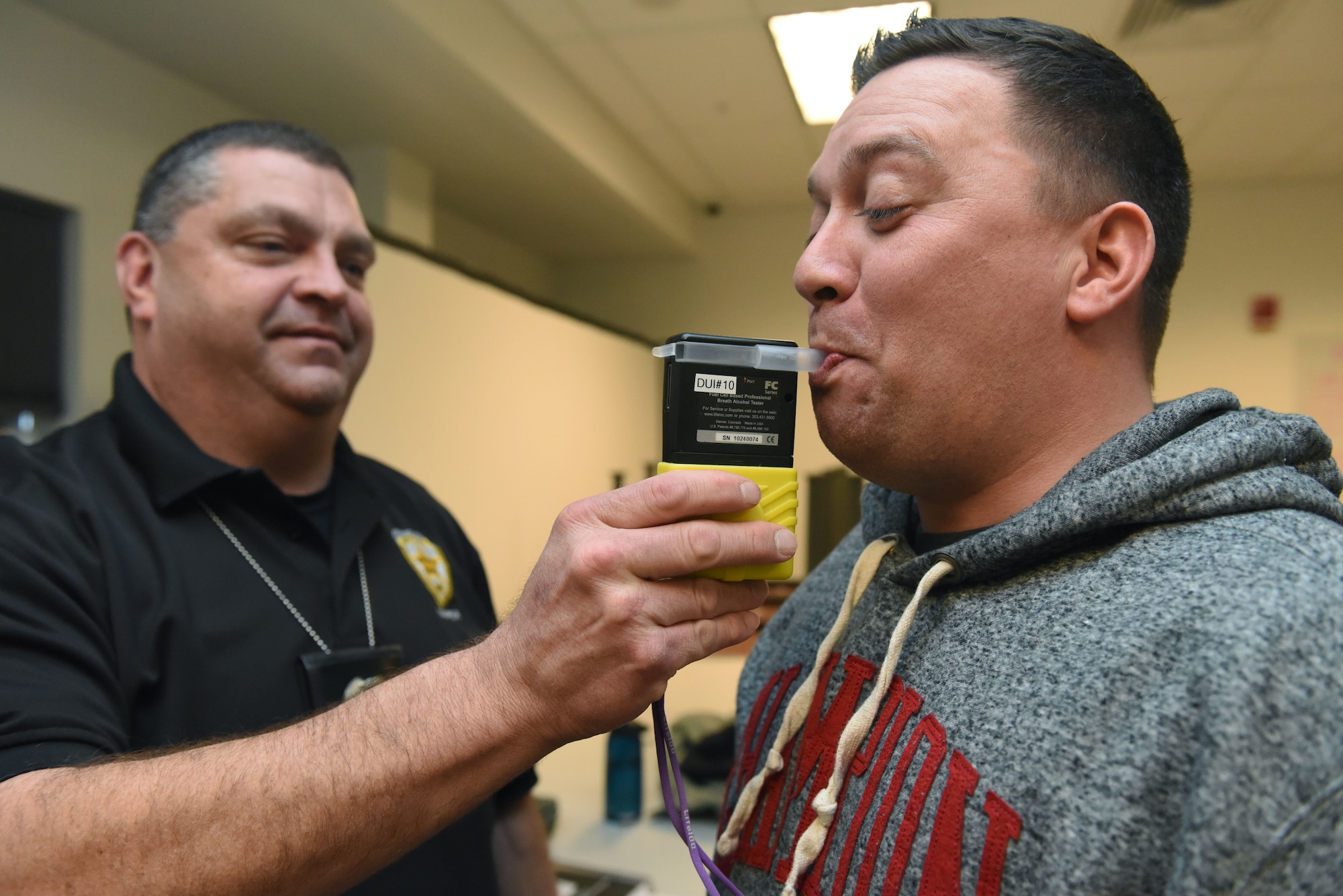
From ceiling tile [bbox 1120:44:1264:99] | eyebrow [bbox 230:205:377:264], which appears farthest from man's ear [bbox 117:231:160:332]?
ceiling tile [bbox 1120:44:1264:99]

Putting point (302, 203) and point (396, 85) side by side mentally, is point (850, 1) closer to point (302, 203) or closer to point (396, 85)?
point (396, 85)

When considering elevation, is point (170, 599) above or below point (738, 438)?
below

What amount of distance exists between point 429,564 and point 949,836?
988 millimetres

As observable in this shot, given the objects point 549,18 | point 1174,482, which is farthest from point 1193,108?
point 1174,482

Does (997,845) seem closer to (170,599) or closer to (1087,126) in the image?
(1087,126)

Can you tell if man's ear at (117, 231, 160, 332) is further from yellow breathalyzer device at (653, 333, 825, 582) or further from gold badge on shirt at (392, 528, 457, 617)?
yellow breathalyzer device at (653, 333, 825, 582)

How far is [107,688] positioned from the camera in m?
0.92

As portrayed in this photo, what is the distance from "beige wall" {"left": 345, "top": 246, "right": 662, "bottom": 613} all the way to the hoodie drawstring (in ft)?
5.72

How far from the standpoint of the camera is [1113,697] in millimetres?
584

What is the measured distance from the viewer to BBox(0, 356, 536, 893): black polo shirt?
85 cm

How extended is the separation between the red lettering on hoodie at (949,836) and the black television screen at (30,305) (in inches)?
94.0

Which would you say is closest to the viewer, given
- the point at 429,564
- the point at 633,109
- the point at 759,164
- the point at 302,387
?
the point at 302,387

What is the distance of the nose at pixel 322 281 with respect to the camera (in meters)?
1.30

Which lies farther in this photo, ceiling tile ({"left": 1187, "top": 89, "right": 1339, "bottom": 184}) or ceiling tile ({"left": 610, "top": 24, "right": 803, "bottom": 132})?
ceiling tile ({"left": 1187, "top": 89, "right": 1339, "bottom": 184})
